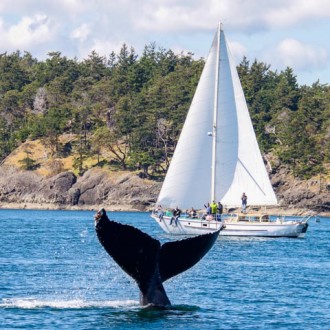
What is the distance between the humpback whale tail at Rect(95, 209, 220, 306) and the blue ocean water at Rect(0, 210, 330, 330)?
5.56 feet

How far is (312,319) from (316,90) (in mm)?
138902

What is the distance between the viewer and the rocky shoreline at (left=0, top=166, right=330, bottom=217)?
451 ft

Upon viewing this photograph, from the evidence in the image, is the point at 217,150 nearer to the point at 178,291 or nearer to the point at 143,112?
the point at 178,291

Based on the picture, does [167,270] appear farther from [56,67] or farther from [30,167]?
[56,67]

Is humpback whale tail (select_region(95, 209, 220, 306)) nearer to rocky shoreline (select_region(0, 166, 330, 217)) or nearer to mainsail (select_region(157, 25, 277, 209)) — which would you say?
mainsail (select_region(157, 25, 277, 209))

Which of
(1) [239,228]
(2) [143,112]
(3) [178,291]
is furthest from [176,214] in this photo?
(2) [143,112]

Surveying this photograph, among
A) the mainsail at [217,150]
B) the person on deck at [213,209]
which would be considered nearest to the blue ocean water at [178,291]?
the person on deck at [213,209]

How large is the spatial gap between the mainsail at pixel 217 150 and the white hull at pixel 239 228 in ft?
5.27

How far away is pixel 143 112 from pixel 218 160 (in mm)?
82743

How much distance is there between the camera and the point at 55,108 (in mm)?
168500

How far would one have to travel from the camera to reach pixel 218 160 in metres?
75.6

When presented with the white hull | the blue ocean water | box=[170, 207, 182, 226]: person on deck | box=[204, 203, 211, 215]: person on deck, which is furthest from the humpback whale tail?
box=[170, 207, 182, 226]: person on deck

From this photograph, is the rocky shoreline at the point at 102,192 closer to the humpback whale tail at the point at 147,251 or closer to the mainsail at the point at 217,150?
the mainsail at the point at 217,150

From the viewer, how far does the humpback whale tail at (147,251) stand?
25109 millimetres
